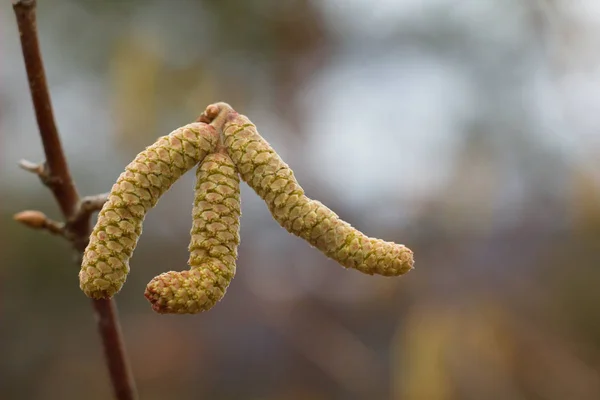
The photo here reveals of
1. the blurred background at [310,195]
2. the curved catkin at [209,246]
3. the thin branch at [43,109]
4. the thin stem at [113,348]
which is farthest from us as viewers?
the blurred background at [310,195]

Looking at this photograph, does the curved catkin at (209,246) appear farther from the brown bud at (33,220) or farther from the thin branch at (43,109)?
the brown bud at (33,220)

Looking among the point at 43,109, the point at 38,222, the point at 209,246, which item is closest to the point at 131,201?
the point at 209,246

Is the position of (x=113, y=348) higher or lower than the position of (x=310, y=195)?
lower

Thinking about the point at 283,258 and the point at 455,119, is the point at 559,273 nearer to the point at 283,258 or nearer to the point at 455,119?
the point at 455,119

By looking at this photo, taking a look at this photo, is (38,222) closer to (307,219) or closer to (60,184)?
(60,184)

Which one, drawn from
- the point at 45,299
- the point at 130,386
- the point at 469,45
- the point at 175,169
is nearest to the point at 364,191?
the point at 469,45

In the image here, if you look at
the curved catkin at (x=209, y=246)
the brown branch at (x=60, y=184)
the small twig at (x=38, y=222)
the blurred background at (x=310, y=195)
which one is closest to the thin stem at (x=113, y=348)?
the brown branch at (x=60, y=184)
